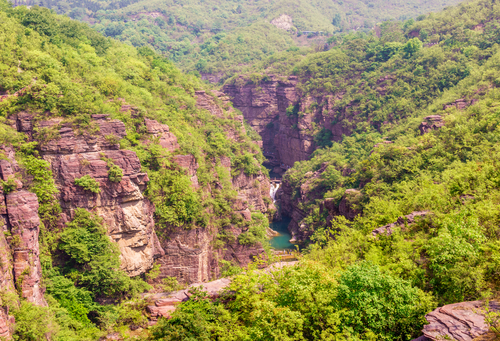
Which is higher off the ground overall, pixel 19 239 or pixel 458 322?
pixel 19 239

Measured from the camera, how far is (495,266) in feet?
48.8

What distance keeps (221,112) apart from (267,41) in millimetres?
78549

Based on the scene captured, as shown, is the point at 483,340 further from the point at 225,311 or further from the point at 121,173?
the point at 121,173

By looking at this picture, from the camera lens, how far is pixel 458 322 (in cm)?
1321

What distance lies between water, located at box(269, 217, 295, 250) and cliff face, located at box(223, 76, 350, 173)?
19.1 meters

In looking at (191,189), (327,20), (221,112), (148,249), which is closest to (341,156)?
(221,112)

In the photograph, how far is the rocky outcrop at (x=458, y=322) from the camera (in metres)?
12.6

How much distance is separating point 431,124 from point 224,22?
442 feet

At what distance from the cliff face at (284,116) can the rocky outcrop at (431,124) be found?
31.8 m

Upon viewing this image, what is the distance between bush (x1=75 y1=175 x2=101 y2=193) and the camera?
2991 centimetres

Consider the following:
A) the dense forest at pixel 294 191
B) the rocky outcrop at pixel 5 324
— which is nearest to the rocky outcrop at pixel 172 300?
the dense forest at pixel 294 191

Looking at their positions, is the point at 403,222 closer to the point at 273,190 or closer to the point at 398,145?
the point at 398,145

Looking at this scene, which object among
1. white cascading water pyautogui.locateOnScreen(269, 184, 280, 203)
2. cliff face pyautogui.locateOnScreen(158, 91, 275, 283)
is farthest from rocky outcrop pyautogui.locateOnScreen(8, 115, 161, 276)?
white cascading water pyautogui.locateOnScreen(269, 184, 280, 203)

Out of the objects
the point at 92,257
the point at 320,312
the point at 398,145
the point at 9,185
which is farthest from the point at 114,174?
the point at 398,145
